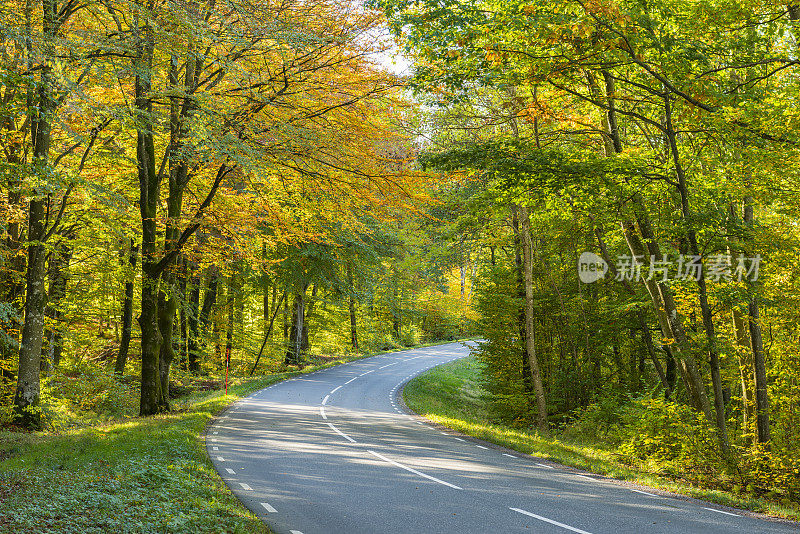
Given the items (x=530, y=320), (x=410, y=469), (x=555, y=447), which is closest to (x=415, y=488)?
(x=410, y=469)

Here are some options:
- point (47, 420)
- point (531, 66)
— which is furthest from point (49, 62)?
point (47, 420)

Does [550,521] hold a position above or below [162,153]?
below

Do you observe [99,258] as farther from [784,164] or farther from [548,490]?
[784,164]

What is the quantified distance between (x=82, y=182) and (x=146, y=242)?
259 inches

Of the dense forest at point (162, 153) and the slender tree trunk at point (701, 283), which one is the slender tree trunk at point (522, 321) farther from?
the slender tree trunk at point (701, 283)

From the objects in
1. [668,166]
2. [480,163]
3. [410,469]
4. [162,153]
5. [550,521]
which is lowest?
[410,469]

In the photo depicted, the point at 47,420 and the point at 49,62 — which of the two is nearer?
the point at 49,62

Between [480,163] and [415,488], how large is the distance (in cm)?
648

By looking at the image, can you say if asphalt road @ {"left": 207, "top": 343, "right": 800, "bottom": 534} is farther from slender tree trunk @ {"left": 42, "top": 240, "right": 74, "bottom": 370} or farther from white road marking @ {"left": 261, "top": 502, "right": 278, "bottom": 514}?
slender tree trunk @ {"left": 42, "top": 240, "right": 74, "bottom": 370}

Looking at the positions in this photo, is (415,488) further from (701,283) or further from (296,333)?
(296,333)

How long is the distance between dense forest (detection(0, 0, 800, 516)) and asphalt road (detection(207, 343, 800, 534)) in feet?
10.0

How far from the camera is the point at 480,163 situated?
11.5m

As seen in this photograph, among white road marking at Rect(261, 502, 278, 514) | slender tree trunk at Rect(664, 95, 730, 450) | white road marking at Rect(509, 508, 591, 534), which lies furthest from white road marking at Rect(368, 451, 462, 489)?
slender tree trunk at Rect(664, 95, 730, 450)

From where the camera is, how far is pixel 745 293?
1072cm
